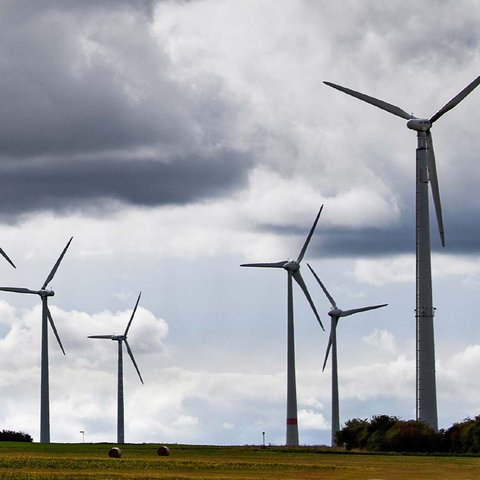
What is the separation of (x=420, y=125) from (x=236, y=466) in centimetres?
6172

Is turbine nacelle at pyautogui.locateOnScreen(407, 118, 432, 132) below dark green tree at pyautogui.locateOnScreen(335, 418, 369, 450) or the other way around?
the other way around

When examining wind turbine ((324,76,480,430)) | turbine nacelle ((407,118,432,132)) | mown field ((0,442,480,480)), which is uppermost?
turbine nacelle ((407,118,432,132))

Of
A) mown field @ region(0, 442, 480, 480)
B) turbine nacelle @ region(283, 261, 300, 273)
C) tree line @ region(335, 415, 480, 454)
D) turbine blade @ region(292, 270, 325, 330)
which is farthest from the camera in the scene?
turbine nacelle @ region(283, 261, 300, 273)

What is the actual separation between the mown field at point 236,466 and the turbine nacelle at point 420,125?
129 feet

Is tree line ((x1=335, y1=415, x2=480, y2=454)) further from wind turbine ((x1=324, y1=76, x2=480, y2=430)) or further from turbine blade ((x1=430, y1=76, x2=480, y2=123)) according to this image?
turbine blade ((x1=430, y1=76, x2=480, y2=123))

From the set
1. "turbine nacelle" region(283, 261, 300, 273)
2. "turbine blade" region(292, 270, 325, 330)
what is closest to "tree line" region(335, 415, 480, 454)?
"turbine blade" region(292, 270, 325, 330)

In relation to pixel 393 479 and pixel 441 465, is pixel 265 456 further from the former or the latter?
pixel 393 479

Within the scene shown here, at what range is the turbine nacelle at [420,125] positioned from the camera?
150250 millimetres

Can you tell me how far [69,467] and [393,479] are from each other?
22.3 meters

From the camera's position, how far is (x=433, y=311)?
14425 centimetres

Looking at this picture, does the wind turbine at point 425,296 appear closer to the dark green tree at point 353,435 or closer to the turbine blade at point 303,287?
the dark green tree at point 353,435

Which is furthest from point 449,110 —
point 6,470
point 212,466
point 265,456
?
point 6,470

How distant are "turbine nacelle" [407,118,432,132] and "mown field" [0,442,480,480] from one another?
1543 inches

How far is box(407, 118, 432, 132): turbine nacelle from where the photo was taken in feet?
493
